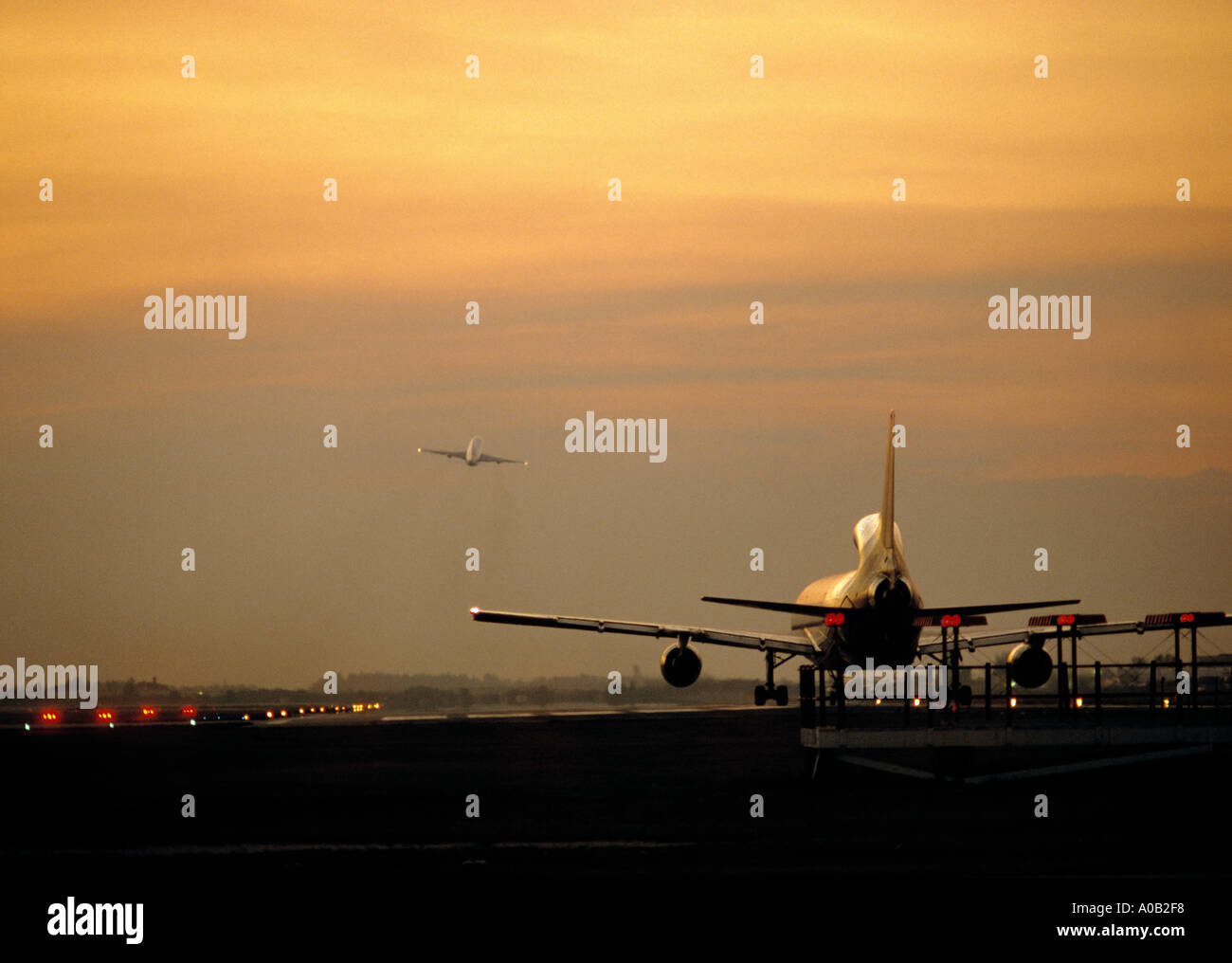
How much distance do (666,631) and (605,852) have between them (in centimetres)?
5214

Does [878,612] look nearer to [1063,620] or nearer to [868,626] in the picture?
[868,626]

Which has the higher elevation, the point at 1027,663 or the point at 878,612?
the point at 878,612

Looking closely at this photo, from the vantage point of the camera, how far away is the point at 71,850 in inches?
1346

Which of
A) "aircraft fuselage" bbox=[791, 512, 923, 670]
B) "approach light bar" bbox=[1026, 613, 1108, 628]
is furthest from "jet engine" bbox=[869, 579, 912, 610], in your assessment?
"approach light bar" bbox=[1026, 613, 1108, 628]

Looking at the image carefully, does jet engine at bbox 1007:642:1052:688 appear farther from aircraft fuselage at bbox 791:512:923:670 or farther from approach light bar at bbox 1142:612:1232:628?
approach light bar at bbox 1142:612:1232:628

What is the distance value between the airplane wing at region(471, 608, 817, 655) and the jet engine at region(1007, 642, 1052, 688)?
11344mm

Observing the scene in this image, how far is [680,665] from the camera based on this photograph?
8050 centimetres

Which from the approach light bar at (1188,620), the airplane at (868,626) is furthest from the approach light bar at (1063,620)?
the airplane at (868,626)

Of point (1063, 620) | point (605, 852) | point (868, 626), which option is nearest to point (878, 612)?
point (868, 626)

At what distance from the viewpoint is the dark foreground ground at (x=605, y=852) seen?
2270 centimetres
